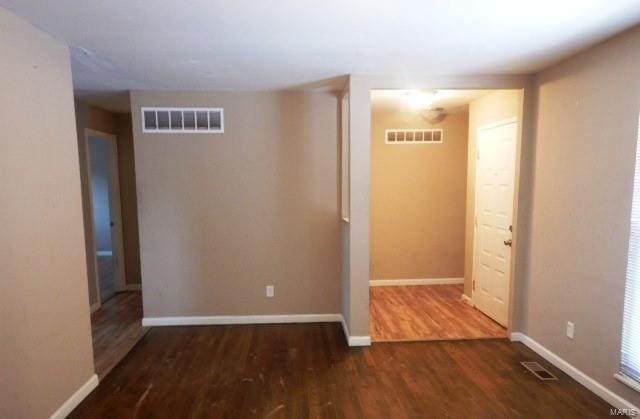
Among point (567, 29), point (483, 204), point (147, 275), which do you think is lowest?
point (147, 275)

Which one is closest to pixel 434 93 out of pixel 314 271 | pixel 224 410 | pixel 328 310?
pixel 314 271

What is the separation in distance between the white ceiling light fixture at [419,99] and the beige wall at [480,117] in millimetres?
539

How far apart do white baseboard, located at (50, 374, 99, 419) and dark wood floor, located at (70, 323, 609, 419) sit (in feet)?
0.14

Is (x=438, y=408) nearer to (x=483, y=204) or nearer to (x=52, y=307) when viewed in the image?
(x=483, y=204)

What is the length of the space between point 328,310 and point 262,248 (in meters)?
0.99

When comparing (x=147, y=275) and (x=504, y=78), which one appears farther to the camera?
(x=147, y=275)

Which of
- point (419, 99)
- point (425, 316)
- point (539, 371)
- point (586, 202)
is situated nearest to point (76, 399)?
point (425, 316)

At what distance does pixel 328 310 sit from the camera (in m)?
3.53

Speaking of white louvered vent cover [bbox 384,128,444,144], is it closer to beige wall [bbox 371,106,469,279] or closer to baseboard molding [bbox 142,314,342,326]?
beige wall [bbox 371,106,469,279]

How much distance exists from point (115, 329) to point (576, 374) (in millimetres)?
4202

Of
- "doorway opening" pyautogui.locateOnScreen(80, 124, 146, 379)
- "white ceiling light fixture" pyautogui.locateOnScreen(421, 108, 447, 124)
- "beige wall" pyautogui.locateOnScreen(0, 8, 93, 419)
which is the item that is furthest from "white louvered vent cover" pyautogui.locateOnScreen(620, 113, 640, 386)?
"doorway opening" pyautogui.locateOnScreen(80, 124, 146, 379)

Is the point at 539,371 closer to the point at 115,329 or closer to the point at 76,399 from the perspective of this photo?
the point at 76,399

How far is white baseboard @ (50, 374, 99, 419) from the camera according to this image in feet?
6.76

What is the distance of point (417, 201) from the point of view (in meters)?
4.67
